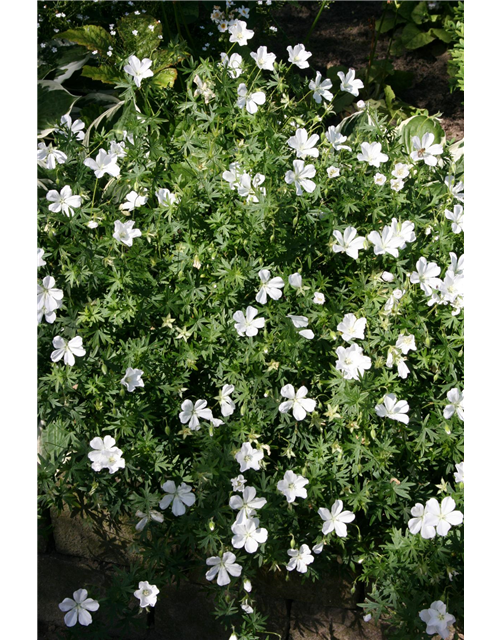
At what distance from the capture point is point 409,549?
1.90 meters

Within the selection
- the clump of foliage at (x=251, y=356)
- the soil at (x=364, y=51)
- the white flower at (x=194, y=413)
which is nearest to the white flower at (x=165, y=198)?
the clump of foliage at (x=251, y=356)

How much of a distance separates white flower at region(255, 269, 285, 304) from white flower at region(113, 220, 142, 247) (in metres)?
0.46

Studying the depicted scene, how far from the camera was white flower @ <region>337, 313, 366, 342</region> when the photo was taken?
1.99 meters

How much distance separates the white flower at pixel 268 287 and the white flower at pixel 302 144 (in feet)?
1.72

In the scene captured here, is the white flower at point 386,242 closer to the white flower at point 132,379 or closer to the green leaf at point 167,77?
the white flower at point 132,379

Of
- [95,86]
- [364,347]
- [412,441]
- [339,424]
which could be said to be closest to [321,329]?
[364,347]

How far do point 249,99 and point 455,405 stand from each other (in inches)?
52.2

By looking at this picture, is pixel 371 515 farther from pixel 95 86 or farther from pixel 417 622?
pixel 95 86

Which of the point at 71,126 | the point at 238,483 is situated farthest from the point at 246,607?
the point at 71,126

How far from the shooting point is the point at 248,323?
6.48 feet

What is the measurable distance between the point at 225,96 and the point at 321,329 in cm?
99

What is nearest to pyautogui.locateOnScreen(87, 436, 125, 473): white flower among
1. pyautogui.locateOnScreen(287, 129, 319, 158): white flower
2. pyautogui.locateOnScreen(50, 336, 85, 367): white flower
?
pyautogui.locateOnScreen(50, 336, 85, 367): white flower

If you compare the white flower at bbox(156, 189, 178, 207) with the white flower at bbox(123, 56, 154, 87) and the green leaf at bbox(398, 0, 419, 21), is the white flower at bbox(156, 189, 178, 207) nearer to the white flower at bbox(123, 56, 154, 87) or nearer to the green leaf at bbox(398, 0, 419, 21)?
the white flower at bbox(123, 56, 154, 87)

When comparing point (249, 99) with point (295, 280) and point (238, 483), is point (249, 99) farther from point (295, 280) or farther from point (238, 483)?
point (238, 483)
